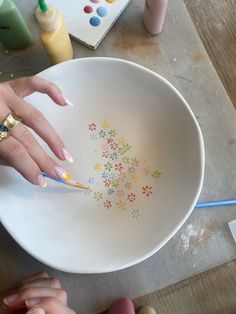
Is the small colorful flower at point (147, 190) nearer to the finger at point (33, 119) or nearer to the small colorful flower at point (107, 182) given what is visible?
the small colorful flower at point (107, 182)

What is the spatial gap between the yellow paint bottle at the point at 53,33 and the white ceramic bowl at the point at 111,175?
0.15 feet

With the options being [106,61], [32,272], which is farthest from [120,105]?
[32,272]

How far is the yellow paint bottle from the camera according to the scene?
484mm

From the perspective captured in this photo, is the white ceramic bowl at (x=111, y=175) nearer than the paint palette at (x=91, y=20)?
Yes

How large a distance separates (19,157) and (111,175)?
0.52 feet

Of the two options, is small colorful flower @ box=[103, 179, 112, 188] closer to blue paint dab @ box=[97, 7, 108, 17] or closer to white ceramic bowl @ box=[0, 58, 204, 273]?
white ceramic bowl @ box=[0, 58, 204, 273]

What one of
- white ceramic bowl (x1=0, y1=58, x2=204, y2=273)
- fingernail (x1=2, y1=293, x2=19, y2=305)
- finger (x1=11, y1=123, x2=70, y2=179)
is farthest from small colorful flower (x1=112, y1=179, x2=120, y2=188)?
fingernail (x1=2, y1=293, x2=19, y2=305)

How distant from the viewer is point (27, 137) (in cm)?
45

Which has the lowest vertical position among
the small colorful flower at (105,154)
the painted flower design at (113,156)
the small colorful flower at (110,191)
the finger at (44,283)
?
the finger at (44,283)

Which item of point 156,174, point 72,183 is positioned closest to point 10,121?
point 72,183

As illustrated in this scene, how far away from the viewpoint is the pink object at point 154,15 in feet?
1.75

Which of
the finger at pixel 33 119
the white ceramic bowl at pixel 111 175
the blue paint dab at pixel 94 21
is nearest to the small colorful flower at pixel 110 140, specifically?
the white ceramic bowl at pixel 111 175

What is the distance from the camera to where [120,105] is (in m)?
0.55

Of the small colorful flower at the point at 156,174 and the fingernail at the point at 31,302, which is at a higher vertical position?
the small colorful flower at the point at 156,174
